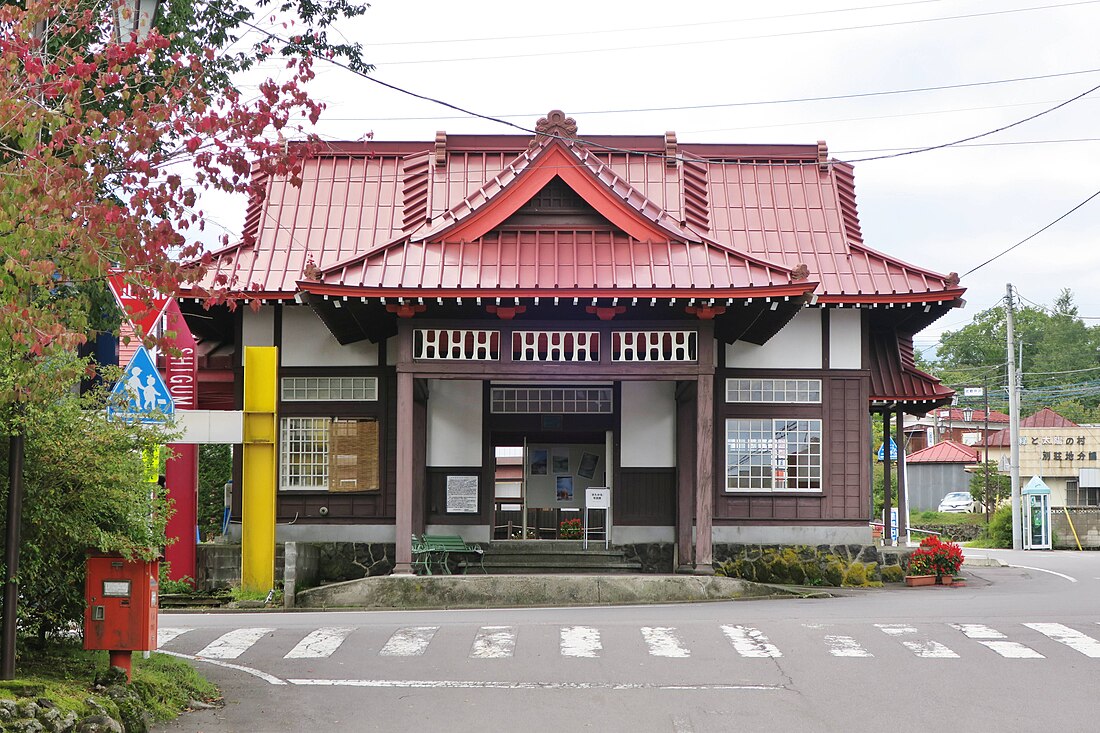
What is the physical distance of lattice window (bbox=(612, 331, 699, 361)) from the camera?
20406 millimetres

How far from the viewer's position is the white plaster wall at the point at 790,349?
23.0 m

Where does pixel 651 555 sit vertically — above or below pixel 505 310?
below

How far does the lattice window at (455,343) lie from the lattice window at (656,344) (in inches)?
81.3

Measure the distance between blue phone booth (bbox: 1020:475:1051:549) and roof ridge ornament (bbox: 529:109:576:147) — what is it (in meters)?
29.1

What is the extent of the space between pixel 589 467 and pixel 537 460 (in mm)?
1059

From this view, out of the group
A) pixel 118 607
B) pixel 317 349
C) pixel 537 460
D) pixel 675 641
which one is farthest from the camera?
pixel 537 460

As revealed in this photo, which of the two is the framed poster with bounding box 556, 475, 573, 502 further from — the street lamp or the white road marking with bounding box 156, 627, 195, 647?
the street lamp

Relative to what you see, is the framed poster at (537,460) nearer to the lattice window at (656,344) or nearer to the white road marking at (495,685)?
the lattice window at (656,344)

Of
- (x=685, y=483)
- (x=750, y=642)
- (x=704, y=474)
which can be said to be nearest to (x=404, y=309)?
(x=704, y=474)

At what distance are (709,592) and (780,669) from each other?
7.15 m

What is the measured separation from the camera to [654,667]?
12.7 metres

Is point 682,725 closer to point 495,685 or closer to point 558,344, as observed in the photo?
point 495,685

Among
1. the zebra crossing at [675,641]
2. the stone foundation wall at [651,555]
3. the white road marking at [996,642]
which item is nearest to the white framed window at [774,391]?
the stone foundation wall at [651,555]

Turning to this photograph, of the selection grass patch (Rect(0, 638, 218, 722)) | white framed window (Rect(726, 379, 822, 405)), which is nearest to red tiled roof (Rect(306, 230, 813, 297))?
white framed window (Rect(726, 379, 822, 405))
